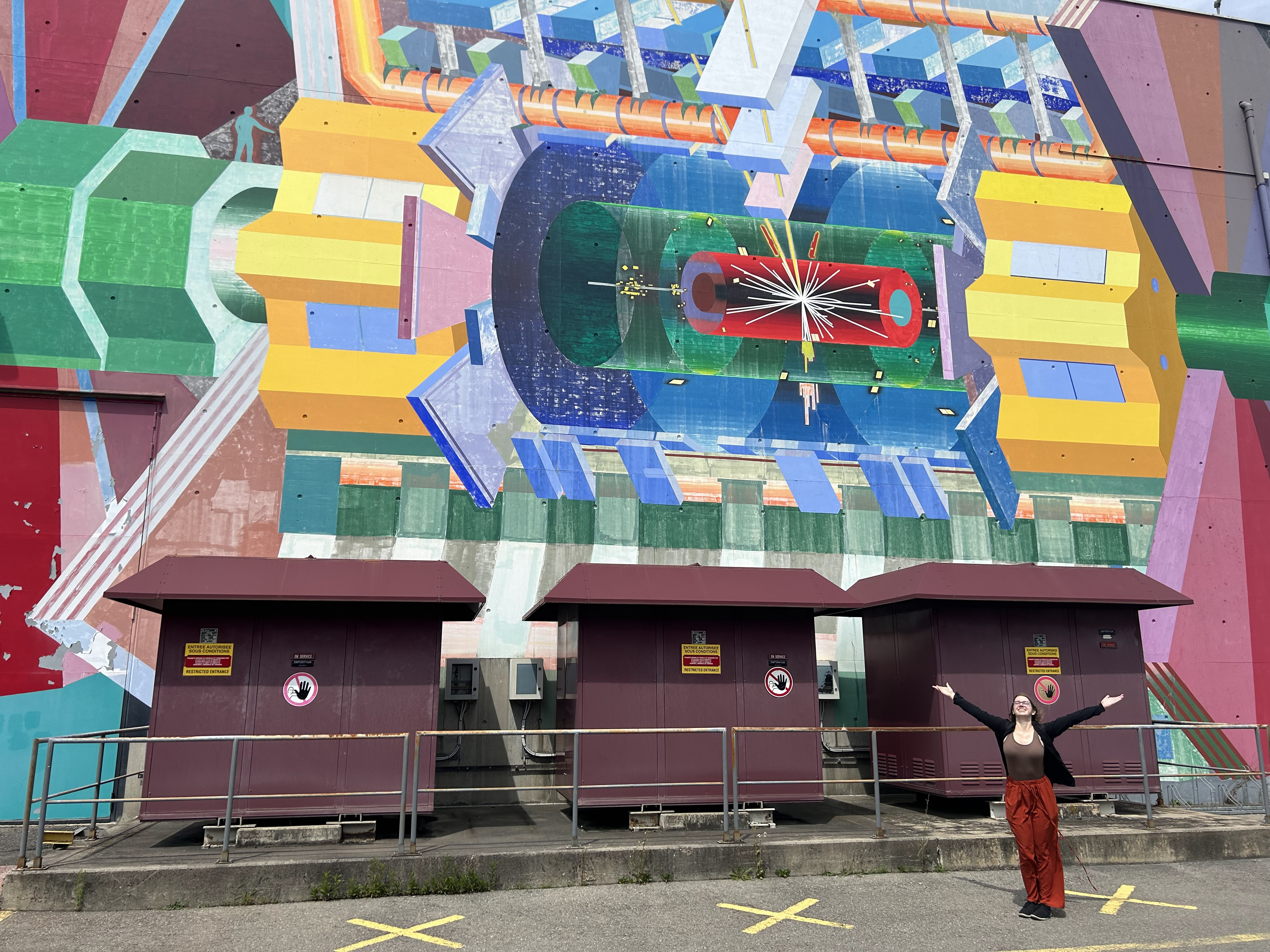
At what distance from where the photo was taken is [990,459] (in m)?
15.9

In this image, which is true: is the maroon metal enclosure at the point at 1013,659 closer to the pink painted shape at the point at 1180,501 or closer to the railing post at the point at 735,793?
the railing post at the point at 735,793

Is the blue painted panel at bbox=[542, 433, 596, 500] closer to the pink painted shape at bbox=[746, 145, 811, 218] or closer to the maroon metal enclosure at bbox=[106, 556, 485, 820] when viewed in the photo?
the maroon metal enclosure at bbox=[106, 556, 485, 820]

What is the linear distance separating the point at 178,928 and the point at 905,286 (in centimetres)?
1388

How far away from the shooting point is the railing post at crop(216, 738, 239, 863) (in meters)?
8.38

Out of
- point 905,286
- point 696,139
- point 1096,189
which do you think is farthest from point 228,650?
point 1096,189

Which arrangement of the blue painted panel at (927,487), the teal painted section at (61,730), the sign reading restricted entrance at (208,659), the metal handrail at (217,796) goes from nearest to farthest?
the metal handrail at (217,796)
the sign reading restricted entrance at (208,659)
the teal painted section at (61,730)
the blue painted panel at (927,487)

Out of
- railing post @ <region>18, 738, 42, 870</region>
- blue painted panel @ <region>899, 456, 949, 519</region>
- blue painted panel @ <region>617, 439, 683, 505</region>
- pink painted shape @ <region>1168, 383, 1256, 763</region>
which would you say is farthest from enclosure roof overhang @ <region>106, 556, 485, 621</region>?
pink painted shape @ <region>1168, 383, 1256, 763</region>

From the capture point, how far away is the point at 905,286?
1633 cm

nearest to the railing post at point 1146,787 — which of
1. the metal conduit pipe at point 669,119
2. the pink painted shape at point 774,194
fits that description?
the pink painted shape at point 774,194

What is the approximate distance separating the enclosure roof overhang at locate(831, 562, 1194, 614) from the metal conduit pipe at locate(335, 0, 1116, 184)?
26.8 feet

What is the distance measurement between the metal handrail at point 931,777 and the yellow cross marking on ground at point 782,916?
1152 mm

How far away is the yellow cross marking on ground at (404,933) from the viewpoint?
6.99 meters

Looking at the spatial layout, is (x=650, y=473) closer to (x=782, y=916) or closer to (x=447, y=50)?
(x=447, y=50)

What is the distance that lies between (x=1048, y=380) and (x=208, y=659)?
13.7 metres
